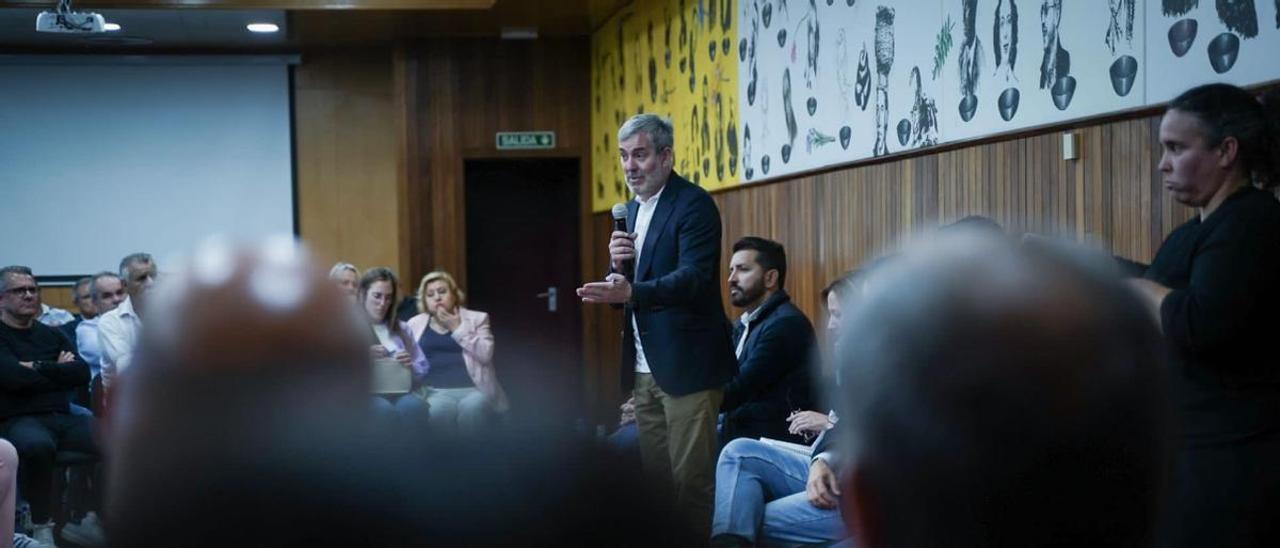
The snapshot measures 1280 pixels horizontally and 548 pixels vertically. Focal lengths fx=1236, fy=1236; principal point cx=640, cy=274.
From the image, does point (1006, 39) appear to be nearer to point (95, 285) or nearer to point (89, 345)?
point (89, 345)

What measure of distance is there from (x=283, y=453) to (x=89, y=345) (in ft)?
18.9

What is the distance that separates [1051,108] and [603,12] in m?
5.20

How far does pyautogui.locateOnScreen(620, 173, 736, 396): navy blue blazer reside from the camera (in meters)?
3.59

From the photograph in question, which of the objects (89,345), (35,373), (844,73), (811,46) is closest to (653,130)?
(844,73)

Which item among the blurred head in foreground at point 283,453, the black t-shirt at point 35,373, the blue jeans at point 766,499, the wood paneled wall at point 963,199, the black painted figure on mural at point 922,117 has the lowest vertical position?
the blue jeans at point 766,499

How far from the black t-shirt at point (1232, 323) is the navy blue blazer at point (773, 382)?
1.99 m

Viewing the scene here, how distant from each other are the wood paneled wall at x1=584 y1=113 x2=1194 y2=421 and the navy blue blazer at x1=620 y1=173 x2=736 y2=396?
370 millimetres

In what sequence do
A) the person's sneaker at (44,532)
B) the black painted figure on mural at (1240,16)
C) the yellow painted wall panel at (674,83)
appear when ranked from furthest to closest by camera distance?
the yellow painted wall panel at (674,83), the person's sneaker at (44,532), the black painted figure on mural at (1240,16)

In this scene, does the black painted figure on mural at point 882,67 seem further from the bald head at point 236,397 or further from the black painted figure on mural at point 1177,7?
the bald head at point 236,397

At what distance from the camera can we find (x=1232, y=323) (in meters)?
2.06

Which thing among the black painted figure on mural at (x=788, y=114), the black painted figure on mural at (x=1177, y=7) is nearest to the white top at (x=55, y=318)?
the black painted figure on mural at (x=788, y=114)

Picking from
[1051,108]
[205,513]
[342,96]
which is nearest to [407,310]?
[342,96]

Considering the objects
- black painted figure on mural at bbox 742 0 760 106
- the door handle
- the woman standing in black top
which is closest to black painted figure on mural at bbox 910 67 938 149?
black painted figure on mural at bbox 742 0 760 106

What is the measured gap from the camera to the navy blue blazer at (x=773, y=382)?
13.4 feet
